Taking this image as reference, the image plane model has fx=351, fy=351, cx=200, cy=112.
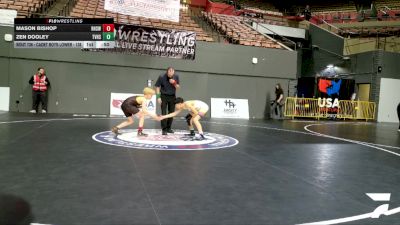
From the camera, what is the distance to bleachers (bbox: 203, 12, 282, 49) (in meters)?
16.2

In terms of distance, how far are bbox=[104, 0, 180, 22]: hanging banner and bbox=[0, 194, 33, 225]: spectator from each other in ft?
34.1

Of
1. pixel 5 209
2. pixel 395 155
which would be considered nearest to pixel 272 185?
pixel 5 209

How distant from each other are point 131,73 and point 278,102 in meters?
6.27

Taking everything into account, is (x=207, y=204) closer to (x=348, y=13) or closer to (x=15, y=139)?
(x=15, y=139)

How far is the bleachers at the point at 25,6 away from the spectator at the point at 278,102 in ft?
33.1

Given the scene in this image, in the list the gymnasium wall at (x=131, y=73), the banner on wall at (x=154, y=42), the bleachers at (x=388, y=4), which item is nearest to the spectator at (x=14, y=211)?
the gymnasium wall at (x=131, y=73)

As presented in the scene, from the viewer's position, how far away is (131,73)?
13.7m

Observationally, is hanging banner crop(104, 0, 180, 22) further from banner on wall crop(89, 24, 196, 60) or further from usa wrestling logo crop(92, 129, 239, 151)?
usa wrestling logo crop(92, 129, 239, 151)

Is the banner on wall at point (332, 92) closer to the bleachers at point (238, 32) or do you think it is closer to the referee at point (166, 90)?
the bleachers at point (238, 32)

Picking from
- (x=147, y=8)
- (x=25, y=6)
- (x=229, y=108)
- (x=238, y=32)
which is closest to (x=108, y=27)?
(x=147, y=8)

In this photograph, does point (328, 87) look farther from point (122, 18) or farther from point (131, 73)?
point (122, 18)

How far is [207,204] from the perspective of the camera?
109 inches

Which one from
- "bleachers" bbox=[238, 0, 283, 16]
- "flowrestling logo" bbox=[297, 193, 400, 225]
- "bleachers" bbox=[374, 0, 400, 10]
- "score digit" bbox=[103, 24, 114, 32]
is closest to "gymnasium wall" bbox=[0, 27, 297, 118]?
"score digit" bbox=[103, 24, 114, 32]

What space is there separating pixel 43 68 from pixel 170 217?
11.6 metres
